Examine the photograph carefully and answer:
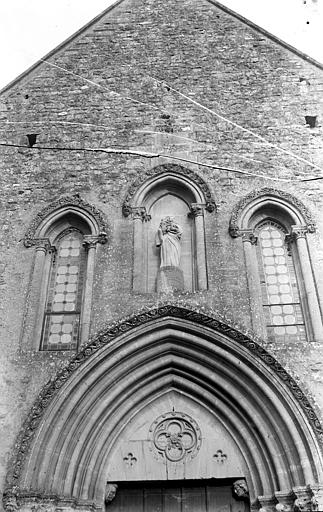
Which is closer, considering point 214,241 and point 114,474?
point 114,474

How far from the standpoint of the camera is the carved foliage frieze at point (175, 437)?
8641mm

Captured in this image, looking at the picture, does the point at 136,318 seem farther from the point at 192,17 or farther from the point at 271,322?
the point at 192,17

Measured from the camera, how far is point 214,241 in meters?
10.0

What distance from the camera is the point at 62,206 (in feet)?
34.5

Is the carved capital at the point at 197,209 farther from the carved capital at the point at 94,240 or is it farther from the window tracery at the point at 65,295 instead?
the window tracery at the point at 65,295

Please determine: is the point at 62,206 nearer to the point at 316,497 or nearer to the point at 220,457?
the point at 220,457

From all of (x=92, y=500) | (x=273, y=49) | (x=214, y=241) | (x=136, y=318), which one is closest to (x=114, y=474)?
(x=92, y=500)

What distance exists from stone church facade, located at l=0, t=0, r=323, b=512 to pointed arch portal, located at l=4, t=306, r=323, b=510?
22mm

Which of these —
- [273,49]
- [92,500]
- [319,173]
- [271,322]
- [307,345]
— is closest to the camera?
[92,500]

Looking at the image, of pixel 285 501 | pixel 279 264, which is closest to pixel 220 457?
pixel 285 501

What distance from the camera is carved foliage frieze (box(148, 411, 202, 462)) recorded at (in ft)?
28.3

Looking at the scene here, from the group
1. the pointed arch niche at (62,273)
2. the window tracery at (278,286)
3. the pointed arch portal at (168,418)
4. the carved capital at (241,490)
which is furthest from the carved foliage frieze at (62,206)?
the carved capital at (241,490)

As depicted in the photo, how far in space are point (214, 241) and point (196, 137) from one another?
227 cm

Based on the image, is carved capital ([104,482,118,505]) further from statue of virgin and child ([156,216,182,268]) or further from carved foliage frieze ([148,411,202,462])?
statue of virgin and child ([156,216,182,268])
